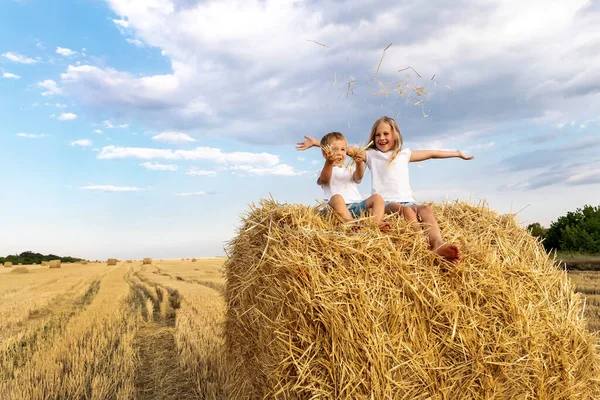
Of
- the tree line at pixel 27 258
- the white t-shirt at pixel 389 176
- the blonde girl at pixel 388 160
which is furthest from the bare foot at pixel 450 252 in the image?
the tree line at pixel 27 258

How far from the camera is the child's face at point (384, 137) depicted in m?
4.56

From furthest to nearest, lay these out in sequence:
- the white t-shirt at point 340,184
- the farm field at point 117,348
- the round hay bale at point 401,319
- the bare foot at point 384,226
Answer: the farm field at point 117,348, the white t-shirt at point 340,184, the bare foot at point 384,226, the round hay bale at point 401,319

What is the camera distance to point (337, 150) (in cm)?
439

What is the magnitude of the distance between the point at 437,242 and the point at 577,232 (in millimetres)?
29987

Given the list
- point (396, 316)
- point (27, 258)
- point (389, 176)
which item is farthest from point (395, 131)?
point (27, 258)

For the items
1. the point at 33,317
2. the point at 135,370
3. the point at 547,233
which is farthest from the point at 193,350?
the point at 547,233

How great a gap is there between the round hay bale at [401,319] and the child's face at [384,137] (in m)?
1.09

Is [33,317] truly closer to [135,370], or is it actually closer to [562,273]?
[135,370]

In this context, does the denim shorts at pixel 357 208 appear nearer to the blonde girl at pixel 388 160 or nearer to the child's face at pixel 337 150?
the blonde girl at pixel 388 160

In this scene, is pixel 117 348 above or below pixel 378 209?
below

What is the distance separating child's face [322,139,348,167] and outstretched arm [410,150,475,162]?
0.77m

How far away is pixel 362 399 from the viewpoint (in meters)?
3.01

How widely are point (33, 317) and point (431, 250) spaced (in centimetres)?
1085

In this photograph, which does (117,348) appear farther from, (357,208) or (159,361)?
(357,208)
